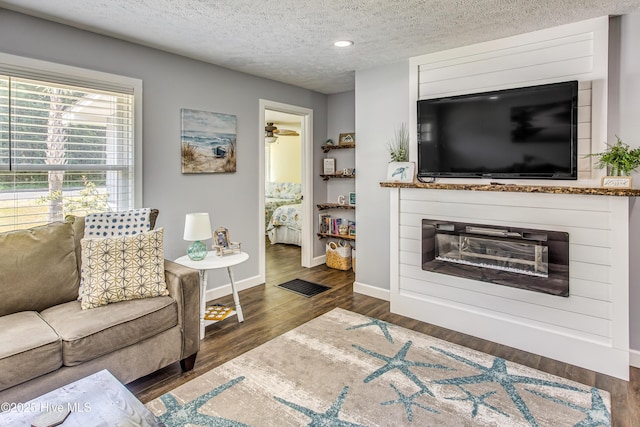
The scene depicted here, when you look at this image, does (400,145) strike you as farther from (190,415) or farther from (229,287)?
(190,415)

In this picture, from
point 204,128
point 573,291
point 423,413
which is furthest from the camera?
point 204,128

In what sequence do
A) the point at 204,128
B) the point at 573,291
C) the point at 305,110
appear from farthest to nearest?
the point at 305,110 < the point at 204,128 < the point at 573,291

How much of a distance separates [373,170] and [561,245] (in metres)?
1.85

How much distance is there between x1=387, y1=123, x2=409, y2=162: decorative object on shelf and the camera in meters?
3.56

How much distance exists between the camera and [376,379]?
2377 millimetres

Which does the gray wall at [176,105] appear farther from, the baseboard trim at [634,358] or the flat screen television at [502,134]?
the baseboard trim at [634,358]

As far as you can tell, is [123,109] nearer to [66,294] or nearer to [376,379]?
[66,294]

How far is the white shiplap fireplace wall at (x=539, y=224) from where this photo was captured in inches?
98.7

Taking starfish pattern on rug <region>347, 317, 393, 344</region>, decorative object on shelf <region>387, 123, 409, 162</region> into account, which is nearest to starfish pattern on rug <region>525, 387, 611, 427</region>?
starfish pattern on rug <region>347, 317, 393, 344</region>

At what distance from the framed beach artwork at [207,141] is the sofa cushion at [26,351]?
75.1 inches

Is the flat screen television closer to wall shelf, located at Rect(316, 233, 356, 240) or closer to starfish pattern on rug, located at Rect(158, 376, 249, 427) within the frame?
wall shelf, located at Rect(316, 233, 356, 240)

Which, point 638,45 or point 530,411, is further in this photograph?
point 638,45

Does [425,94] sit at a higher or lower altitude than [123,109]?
higher

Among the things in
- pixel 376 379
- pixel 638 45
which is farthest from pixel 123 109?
pixel 638 45
